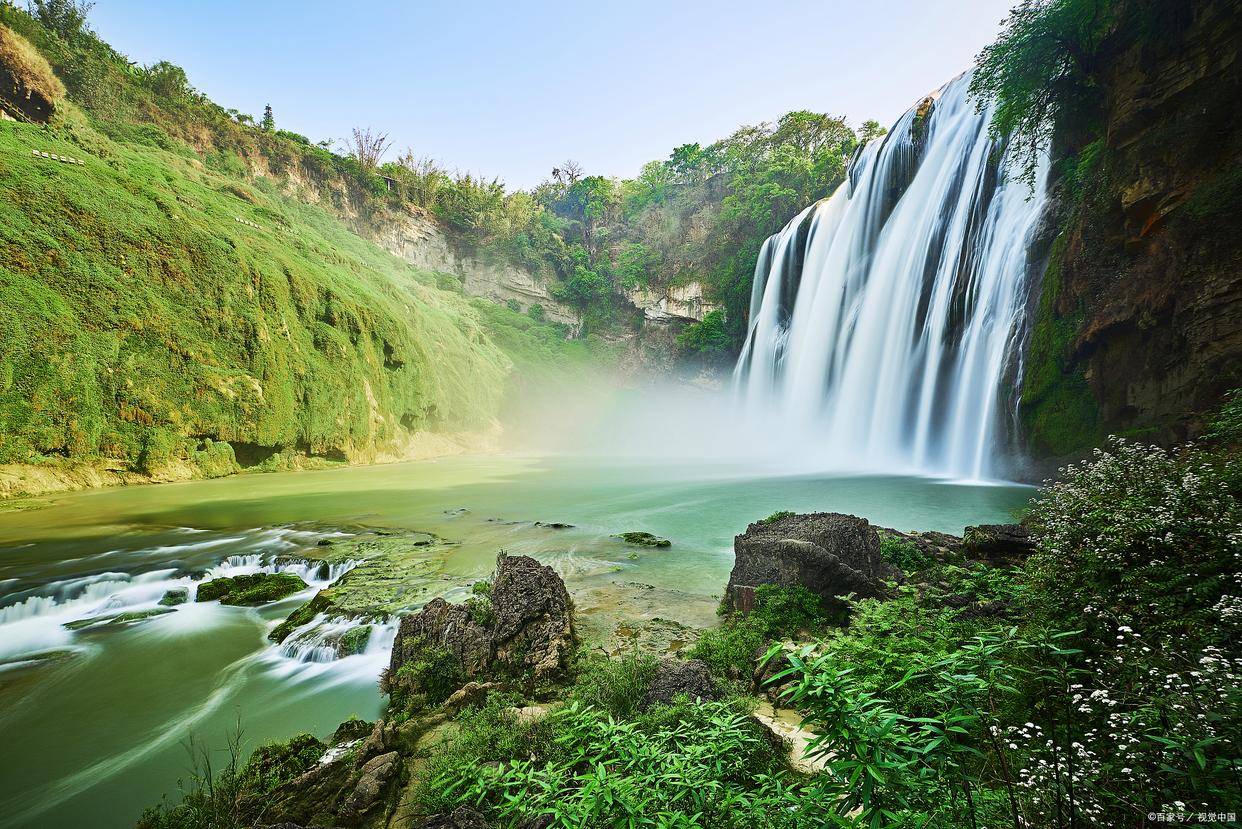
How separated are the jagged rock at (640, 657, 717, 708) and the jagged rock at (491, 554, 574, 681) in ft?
3.43

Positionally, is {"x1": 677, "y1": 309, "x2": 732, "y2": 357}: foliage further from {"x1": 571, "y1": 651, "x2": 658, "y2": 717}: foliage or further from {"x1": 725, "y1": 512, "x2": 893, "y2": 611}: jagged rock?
{"x1": 571, "y1": 651, "x2": 658, "y2": 717}: foliage

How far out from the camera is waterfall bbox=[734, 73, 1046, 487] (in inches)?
618

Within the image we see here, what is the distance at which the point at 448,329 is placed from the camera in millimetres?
32594

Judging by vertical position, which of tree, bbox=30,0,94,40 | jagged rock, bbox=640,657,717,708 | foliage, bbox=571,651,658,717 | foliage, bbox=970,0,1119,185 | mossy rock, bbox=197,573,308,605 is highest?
tree, bbox=30,0,94,40

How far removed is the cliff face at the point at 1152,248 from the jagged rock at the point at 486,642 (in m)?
12.0

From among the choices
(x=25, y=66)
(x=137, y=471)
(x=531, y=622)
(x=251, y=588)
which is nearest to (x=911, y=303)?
(x=531, y=622)

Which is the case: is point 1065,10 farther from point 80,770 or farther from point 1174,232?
point 80,770

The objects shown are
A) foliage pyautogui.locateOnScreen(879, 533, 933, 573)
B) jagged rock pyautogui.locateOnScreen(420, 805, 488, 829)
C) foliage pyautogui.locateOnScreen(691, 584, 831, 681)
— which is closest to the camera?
jagged rock pyautogui.locateOnScreen(420, 805, 488, 829)

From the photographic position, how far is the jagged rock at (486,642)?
4.25m

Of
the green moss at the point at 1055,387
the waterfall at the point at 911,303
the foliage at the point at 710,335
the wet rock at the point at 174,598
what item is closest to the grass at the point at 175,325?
the wet rock at the point at 174,598

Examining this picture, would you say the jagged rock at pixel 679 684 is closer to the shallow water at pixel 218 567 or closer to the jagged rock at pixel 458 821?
the jagged rock at pixel 458 821

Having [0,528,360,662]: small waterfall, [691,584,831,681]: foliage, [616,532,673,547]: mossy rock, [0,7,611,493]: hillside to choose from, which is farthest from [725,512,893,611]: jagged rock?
[0,7,611,493]: hillside

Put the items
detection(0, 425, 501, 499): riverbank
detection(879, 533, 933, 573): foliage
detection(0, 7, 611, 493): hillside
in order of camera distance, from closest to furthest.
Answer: detection(879, 533, 933, 573): foliage < detection(0, 425, 501, 499): riverbank < detection(0, 7, 611, 493): hillside

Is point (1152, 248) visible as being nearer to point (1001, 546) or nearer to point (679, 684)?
point (1001, 546)
